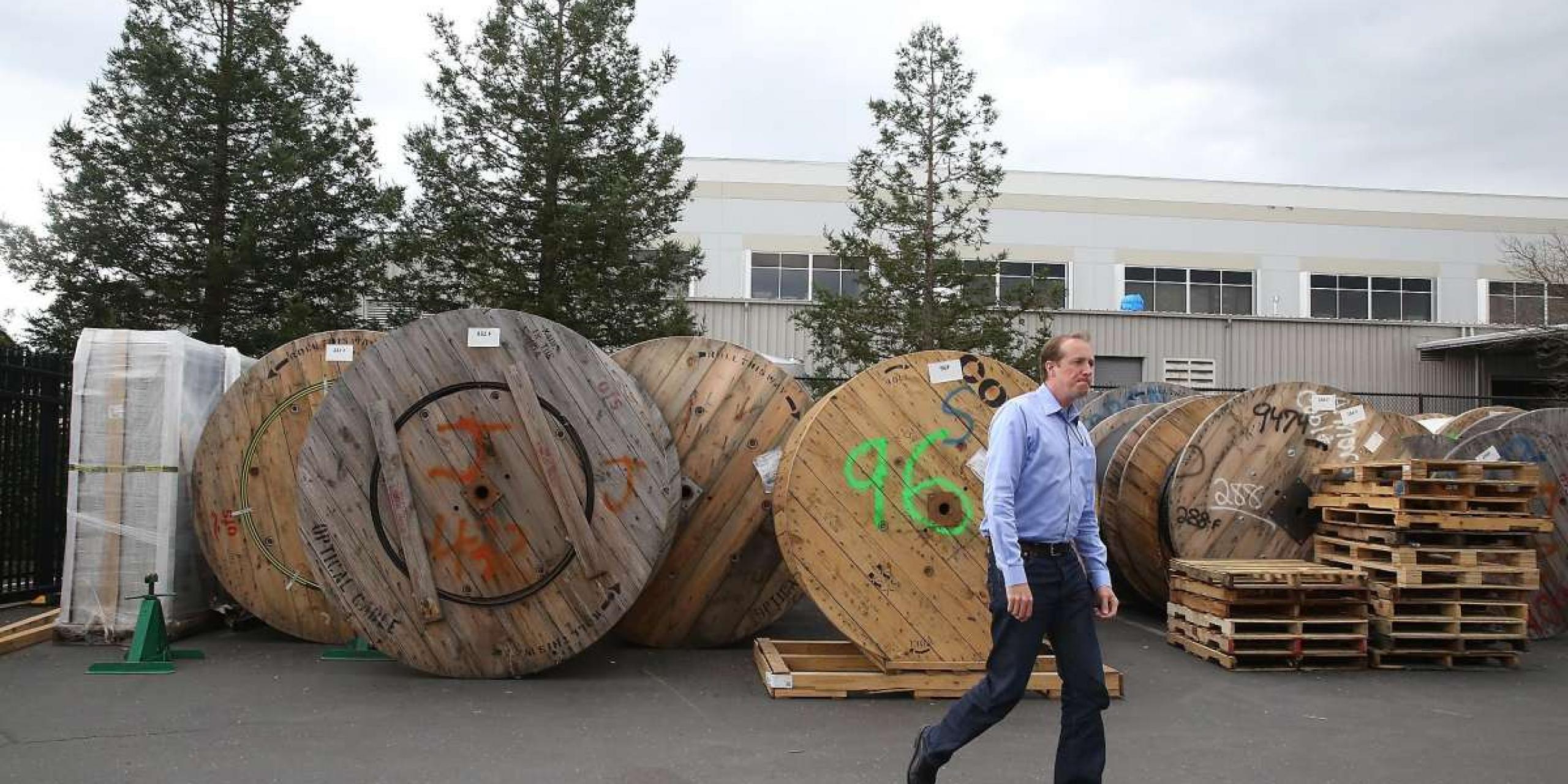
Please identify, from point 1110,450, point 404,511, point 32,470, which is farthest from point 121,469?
point 1110,450

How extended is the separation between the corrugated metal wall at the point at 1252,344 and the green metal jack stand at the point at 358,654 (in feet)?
56.3

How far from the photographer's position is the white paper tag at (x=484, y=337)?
688 cm

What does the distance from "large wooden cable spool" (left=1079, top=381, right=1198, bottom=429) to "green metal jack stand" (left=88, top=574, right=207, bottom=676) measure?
32.0 ft

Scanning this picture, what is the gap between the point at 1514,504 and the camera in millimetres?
7797

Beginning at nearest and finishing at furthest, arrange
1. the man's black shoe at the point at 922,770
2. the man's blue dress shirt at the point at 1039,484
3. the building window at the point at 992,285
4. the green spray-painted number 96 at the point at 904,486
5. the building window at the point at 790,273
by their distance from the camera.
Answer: the man's blue dress shirt at the point at 1039,484, the man's black shoe at the point at 922,770, the green spray-painted number 96 at the point at 904,486, the building window at the point at 992,285, the building window at the point at 790,273

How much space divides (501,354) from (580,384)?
1.80 feet

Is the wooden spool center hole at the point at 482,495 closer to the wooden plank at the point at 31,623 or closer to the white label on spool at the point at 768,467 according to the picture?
the white label on spool at the point at 768,467

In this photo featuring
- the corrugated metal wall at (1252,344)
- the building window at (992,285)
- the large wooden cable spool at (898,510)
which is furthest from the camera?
the corrugated metal wall at (1252,344)

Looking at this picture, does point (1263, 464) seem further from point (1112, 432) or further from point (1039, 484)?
point (1039, 484)

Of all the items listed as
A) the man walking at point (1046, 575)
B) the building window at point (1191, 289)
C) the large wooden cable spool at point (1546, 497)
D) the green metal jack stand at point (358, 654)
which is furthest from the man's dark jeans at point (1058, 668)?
the building window at point (1191, 289)

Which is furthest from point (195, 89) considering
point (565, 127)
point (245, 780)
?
point (245, 780)

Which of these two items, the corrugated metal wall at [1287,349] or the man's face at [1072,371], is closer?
the man's face at [1072,371]

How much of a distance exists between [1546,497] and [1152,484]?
3.23 metres

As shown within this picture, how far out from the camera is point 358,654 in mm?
7398
